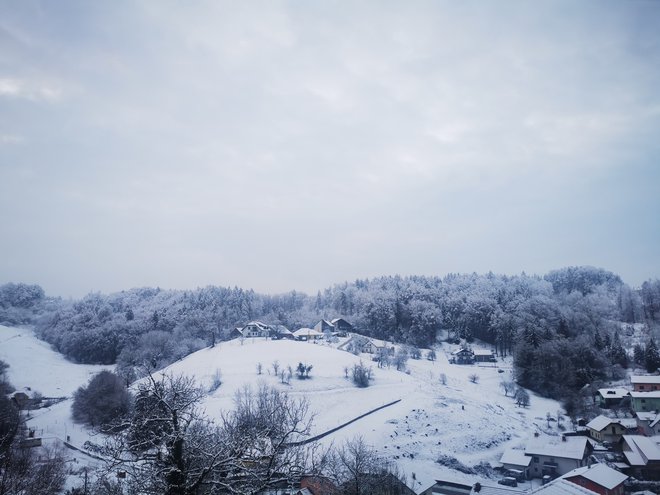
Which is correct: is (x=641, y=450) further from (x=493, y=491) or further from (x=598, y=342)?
(x=598, y=342)

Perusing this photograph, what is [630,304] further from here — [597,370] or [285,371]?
[285,371]

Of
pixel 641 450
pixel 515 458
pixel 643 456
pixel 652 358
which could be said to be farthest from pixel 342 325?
pixel 643 456

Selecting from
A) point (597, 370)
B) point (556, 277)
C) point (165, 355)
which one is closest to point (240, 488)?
point (597, 370)

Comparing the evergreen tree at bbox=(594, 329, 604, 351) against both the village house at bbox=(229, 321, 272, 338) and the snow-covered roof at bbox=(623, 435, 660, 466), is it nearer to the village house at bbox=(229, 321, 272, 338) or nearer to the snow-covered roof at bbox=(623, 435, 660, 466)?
the snow-covered roof at bbox=(623, 435, 660, 466)

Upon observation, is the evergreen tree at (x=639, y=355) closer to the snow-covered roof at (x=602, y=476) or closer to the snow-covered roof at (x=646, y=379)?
the snow-covered roof at (x=646, y=379)

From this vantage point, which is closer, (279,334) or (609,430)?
(609,430)

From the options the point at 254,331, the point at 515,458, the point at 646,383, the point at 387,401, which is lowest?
the point at 515,458

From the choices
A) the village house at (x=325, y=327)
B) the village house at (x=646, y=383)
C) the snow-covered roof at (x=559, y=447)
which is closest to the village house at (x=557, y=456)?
the snow-covered roof at (x=559, y=447)
